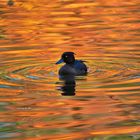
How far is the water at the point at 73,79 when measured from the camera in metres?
11.7

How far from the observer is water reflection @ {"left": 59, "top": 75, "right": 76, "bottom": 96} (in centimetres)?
1462

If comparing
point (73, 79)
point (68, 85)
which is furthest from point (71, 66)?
point (68, 85)

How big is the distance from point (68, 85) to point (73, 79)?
114 cm

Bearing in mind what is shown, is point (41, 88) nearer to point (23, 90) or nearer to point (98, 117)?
point (23, 90)

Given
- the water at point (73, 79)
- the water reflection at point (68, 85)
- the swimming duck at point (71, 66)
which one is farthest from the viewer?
the swimming duck at point (71, 66)

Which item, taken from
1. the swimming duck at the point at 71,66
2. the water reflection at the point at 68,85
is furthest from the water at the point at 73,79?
the swimming duck at the point at 71,66

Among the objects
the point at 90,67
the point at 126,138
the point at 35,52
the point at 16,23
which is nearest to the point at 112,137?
the point at 126,138

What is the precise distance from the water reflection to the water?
0.07ft

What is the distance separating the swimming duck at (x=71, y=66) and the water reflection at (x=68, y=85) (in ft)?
0.60

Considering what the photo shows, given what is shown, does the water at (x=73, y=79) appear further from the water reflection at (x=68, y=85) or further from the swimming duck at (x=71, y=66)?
the swimming duck at (x=71, y=66)

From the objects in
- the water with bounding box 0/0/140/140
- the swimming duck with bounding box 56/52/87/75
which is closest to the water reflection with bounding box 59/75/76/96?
the water with bounding box 0/0/140/140

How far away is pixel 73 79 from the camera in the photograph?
54.8 ft

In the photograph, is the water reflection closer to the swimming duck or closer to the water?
the water

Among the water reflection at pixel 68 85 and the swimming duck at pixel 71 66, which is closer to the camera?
the water reflection at pixel 68 85
